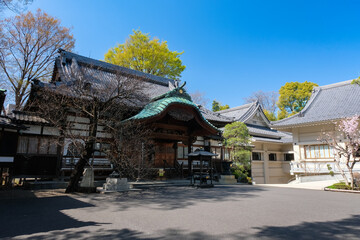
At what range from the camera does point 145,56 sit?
26578 millimetres

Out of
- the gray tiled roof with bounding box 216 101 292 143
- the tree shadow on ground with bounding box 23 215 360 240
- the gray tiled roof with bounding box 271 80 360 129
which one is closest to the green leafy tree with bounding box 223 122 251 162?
the gray tiled roof with bounding box 271 80 360 129

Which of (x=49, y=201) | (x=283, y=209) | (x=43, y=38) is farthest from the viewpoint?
(x=43, y=38)

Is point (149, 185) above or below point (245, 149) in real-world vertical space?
below

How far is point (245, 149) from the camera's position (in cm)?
1784

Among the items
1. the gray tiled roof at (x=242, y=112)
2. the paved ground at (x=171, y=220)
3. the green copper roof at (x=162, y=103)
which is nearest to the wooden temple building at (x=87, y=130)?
the green copper roof at (x=162, y=103)

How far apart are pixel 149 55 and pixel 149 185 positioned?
18.6 meters

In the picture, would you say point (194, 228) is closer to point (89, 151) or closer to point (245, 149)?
point (89, 151)

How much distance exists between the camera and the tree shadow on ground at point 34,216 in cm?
453

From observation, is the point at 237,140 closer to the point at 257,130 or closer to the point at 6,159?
the point at 257,130

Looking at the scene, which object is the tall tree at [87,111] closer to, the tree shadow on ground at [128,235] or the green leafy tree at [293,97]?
the tree shadow on ground at [128,235]

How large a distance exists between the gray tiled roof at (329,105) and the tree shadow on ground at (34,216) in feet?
63.4

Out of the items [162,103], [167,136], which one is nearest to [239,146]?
[167,136]

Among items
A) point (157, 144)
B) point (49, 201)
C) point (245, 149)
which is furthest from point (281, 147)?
point (49, 201)

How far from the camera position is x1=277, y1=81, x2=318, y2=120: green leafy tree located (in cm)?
3675
